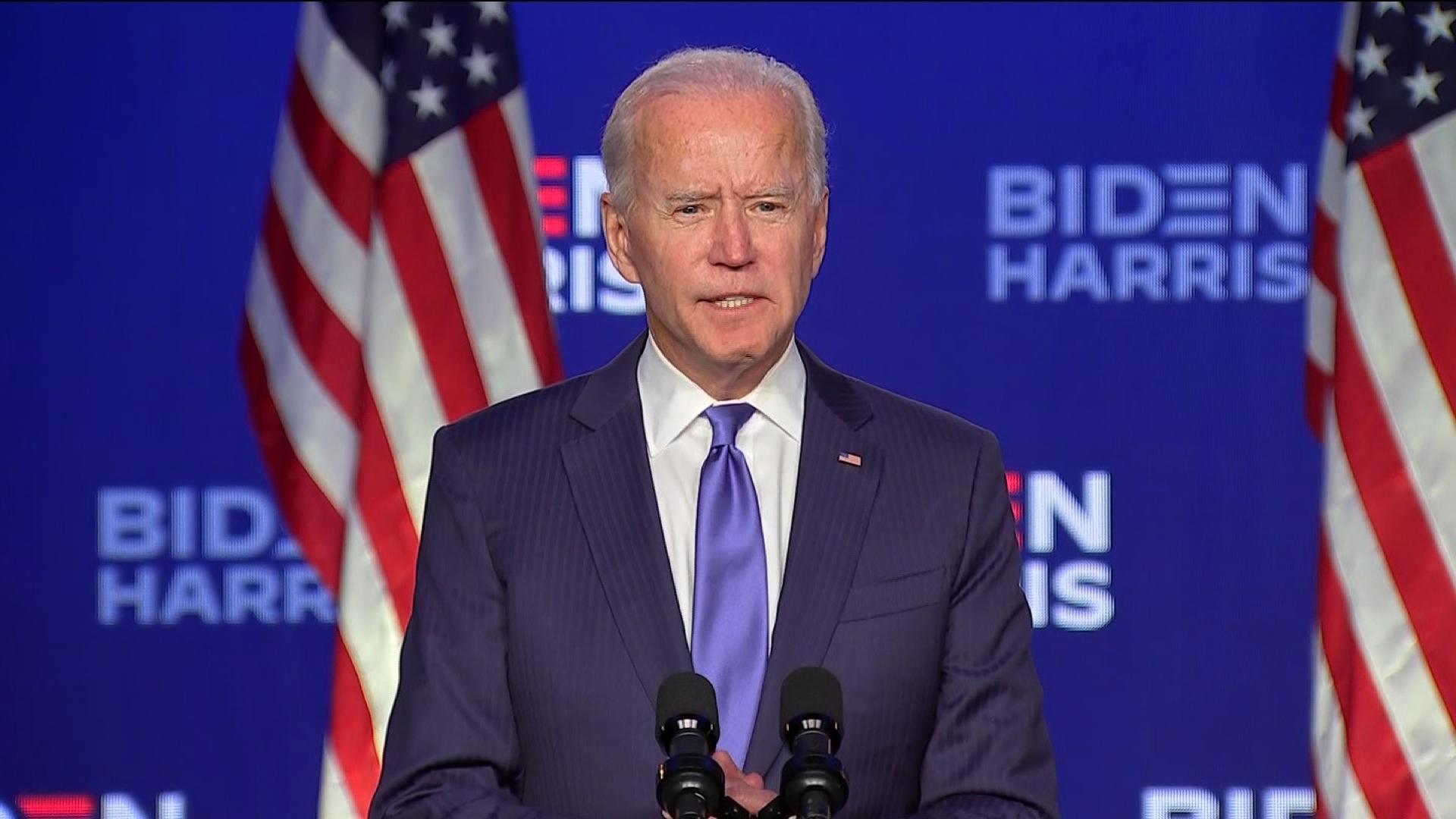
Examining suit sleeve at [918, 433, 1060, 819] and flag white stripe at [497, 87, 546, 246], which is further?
flag white stripe at [497, 87, 546, 246]

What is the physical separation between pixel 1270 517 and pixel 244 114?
8.00 feet

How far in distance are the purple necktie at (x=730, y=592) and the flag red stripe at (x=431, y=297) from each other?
2.04 metres

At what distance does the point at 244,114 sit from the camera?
4098 millimetres

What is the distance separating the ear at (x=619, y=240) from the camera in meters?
1.86

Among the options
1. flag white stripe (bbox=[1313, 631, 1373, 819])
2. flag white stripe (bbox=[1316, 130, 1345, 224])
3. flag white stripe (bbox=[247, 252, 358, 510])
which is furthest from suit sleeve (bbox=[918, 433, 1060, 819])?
flag white stripe (bbox=[1316, 130, 1345, 224])

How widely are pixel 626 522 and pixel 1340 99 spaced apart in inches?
106

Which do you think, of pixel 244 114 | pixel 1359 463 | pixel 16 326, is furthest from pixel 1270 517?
pixel 16 326

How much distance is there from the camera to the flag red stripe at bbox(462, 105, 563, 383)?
3832 millimetres

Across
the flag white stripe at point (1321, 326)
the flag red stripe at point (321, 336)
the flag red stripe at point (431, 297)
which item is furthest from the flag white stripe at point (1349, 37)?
the flag red stripe at point (321, 336)

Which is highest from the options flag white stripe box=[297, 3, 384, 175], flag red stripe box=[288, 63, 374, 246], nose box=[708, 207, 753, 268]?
flag white stripe box=[297, 3, 384, 175]

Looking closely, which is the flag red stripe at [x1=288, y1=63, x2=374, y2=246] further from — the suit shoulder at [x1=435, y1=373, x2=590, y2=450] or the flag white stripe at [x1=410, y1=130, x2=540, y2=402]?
the suit shoulder at [x1=435, y1=373, x2=590, y2=450]

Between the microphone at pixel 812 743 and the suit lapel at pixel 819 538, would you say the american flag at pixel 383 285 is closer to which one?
the suit lapel at pixel 819 538

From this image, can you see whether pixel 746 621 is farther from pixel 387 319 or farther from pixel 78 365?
pixel 78 365

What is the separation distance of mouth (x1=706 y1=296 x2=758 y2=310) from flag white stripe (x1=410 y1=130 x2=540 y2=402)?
2050 mm
